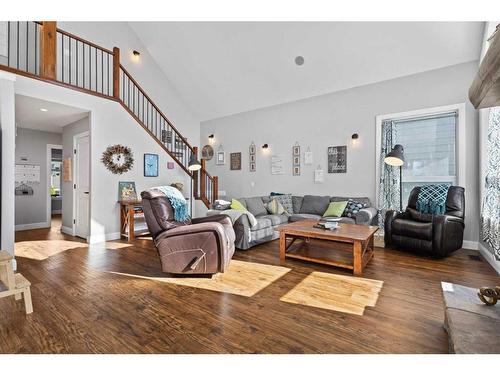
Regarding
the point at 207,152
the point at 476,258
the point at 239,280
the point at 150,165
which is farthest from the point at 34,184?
the point at 476,258

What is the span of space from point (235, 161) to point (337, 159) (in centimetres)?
284

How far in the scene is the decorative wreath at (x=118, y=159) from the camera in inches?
187

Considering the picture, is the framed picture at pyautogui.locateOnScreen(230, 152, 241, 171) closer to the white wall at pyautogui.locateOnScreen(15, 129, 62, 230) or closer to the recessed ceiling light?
the recessed ceiling light

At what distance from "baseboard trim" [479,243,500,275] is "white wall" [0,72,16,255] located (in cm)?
595

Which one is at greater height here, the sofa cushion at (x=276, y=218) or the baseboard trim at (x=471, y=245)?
the sofa cushion at (x=276, y=218)

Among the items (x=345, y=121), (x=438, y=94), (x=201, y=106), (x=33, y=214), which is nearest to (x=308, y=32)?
(x=345, y=121)

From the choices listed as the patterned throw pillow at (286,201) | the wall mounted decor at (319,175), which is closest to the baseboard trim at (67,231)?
the patterned throw pillow at (286,201)

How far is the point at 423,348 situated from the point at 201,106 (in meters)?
7.31

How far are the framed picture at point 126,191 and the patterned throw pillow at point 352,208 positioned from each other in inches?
163

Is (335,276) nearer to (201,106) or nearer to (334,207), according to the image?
(334,207)

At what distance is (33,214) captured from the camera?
19.9 ft

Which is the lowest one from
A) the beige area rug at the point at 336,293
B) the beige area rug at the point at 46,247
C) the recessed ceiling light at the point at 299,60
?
the beige area rug at the point at 46,247

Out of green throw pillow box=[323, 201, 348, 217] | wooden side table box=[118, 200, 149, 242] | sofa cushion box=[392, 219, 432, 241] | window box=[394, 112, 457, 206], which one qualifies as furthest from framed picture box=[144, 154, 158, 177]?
window box=[394, 112, 457, 206]

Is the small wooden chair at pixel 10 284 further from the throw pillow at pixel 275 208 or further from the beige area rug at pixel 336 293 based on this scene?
the throw pillow at pixel 275 208
